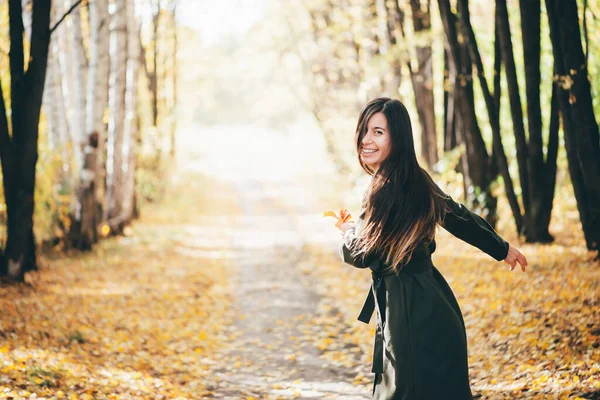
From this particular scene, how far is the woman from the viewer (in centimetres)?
320

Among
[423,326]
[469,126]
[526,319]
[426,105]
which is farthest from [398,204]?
[426,105]

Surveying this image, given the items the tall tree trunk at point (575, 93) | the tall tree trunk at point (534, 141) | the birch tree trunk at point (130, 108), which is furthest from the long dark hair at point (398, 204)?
the birch tree trunk at point (130, 108)

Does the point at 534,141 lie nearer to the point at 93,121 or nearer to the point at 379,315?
the point at 379,315

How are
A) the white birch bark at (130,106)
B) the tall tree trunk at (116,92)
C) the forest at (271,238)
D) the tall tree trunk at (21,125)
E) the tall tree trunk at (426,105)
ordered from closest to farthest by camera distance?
the forest at (271,238) → the tall tree trunk at (21,125) → the tall tree trunk at (116,92) → the tall tree trunk at (426,105) → the white birch bark at (130,106)

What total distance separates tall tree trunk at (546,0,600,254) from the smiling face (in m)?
4.36

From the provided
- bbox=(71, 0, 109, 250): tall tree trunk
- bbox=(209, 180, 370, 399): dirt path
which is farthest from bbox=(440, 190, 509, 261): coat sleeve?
bbox=(71, 0, 109, 250): tall tree trunk

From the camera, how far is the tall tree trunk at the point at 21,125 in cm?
730

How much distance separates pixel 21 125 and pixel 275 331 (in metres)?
4.30

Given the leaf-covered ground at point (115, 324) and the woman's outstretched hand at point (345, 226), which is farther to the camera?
the leaf-covered ground at point (115, 324)

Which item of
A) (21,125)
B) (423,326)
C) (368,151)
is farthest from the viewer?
(21,125)

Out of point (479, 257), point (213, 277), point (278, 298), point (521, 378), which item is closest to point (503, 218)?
point (479, 257)

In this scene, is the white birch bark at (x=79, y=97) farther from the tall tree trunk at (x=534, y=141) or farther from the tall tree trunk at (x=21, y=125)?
the tall tree trunk at (x=534, y=141)

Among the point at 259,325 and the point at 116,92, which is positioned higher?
the point at 116,92

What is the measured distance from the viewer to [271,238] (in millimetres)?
15445
